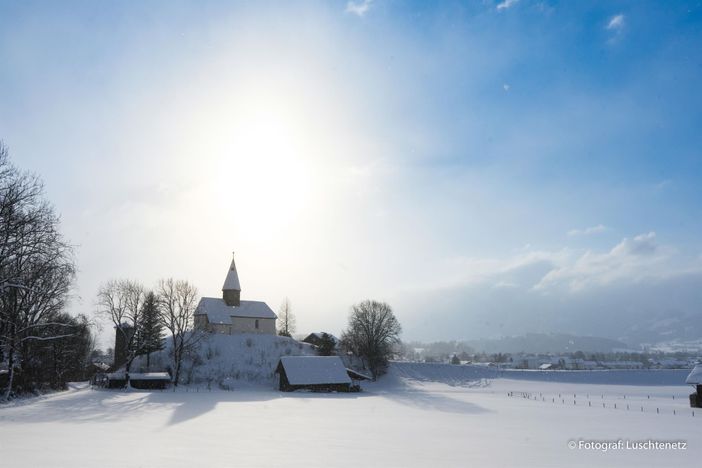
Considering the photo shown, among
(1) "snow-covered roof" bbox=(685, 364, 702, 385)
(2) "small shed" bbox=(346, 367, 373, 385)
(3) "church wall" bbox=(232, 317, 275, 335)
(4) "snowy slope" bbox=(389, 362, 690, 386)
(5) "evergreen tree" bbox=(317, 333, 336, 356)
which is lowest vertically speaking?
(4) "snowy slope" bbox=(389, 362, 690, 386)

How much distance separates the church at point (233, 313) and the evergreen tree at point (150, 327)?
38.4 feet

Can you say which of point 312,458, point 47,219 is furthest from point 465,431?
point 47,219

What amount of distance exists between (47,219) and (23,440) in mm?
18690

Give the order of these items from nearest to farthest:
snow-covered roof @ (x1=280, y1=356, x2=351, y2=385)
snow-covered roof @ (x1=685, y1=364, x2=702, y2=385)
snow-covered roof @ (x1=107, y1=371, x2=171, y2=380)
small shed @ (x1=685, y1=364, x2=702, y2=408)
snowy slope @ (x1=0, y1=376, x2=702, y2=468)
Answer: snowy slope @ (x1=0, y1=376, x2=702, y2=468) < small shed @ (x1=685, y1=364, x2=702, y2=408) < snow-covered roof @ (x1=685, y1=364, x2=702, y2=385) < snow-covered roof @ (x1=107, y1=371, x2=171, y2=380) < snow-covered roof @ (x1=280, y1=356, x2=351, y2=385)

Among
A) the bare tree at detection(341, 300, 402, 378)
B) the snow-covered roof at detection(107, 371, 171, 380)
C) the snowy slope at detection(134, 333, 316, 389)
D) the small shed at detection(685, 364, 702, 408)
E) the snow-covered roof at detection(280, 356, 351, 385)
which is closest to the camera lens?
the small shed at detection(685, 364, 702, 408)

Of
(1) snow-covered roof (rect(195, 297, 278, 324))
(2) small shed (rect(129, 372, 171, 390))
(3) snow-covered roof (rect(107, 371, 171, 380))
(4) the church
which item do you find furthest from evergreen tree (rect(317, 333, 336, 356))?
(2) small shed (rect(129, 372, 171, 390))

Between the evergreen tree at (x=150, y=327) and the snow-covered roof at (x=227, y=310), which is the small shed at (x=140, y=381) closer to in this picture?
the evergreen tree at (x=150, y=327)

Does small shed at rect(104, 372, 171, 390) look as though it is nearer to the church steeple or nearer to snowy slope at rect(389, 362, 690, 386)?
the church steeple

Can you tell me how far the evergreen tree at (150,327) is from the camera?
219 ft

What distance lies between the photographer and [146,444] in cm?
→ 1962

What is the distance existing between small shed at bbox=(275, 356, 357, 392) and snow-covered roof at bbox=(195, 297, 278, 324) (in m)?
19.1

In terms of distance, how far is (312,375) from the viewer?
65.2m

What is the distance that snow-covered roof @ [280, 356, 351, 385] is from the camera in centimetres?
6419

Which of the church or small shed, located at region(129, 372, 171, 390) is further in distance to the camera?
the church
